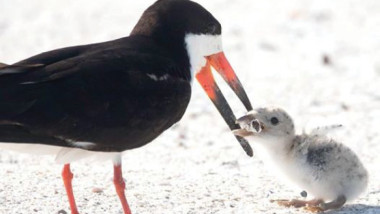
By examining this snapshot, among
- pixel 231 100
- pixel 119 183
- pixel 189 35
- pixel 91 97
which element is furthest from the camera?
pixel 231 100

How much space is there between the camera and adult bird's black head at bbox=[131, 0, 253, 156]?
6688mm

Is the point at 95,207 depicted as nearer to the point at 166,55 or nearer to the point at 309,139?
the point at 166,55

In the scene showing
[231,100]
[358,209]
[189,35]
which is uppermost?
[231,100]

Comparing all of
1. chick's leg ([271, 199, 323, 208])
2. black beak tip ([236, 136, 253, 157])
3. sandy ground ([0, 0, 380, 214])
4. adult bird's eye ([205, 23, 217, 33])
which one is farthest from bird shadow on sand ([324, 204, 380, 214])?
adult bird's eye ([205, 23, 217, 33])

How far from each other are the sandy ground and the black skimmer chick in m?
0.18

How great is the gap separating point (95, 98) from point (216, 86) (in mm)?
1429

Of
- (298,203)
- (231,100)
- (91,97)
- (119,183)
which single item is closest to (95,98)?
(91,97)

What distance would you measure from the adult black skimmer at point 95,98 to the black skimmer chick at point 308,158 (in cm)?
68

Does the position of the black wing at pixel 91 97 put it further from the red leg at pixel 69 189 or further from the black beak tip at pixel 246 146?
the black beak tip at pixel 246 146

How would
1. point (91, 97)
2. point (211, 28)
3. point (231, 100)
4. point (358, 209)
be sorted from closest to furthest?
point (91, 97), point (358, 209), point (211, 28), point (231, 100)

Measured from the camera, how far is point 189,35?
22.3 feet

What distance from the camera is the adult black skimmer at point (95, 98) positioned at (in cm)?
589

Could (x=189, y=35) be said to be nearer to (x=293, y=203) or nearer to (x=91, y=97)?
(x=91, y=97)

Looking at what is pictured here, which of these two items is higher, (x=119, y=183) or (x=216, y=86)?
(x=216, y=86)
